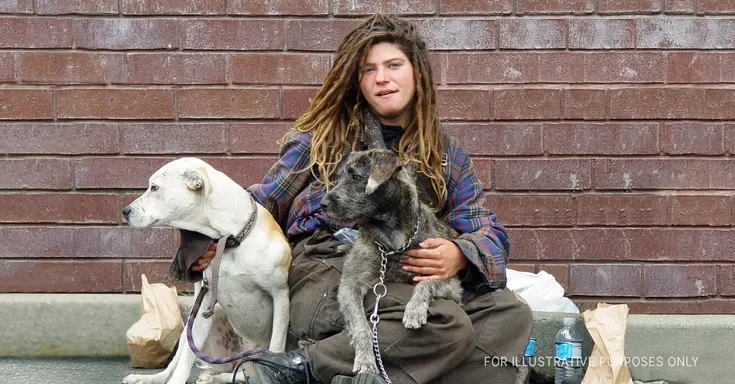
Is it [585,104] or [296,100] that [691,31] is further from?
[296,100]

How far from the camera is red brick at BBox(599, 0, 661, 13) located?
5.64m

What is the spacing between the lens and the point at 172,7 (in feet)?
18.5

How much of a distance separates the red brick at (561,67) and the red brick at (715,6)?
78 cm

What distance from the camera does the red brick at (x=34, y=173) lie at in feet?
18.7

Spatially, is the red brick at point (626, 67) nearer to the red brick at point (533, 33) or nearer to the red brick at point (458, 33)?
the red brick at point (533, 33)

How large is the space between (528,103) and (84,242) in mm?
2910

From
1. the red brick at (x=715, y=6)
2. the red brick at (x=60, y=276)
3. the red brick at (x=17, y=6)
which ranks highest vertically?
the red brick at (x=17, y=6)

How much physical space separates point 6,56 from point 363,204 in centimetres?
287

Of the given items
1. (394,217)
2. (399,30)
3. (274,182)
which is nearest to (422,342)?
(394,217)

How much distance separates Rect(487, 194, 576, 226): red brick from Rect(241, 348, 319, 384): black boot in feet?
6.73

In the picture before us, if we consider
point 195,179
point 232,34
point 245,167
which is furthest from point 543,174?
point 195,179

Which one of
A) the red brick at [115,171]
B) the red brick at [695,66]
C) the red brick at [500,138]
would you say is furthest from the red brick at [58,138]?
the red brick at [695,66]

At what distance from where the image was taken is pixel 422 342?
13.4 ft

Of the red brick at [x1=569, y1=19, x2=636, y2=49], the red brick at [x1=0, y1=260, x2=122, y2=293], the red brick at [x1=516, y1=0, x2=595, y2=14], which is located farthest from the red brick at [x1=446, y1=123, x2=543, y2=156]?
the red brick at [x1=0, y1=260, x2=122, y2=293]
